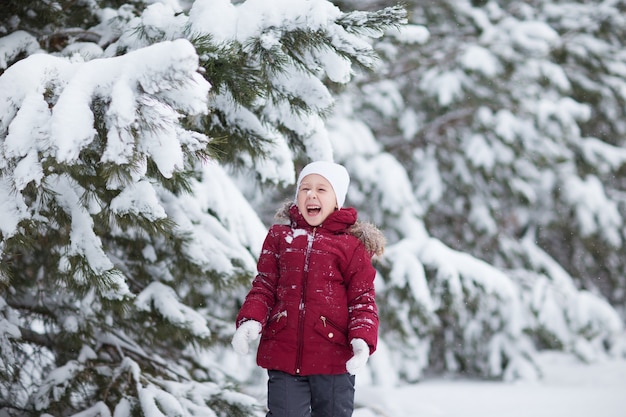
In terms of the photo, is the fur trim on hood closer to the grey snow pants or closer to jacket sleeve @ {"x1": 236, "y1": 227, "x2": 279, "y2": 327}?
jacket sleeve @ {"x1": 236, "y1": 227, "x2": 279, "y2": 327}

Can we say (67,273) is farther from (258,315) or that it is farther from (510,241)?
(510,241)

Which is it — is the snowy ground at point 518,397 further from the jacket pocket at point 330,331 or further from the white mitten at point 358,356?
the white mitten at point 358,356

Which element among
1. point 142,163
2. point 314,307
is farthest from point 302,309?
point 142,163

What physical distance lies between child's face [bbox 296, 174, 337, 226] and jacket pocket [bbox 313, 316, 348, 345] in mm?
429

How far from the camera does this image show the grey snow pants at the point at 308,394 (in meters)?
2.64

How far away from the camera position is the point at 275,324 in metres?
2.65

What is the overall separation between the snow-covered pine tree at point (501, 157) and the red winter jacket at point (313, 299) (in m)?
4.24

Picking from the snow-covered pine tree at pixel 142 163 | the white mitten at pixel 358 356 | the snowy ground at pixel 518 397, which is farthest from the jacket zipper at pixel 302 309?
the snowy ground at pixel 518 397

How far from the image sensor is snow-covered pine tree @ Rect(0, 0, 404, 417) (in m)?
1.89

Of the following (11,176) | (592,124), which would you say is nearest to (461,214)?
(592,124)

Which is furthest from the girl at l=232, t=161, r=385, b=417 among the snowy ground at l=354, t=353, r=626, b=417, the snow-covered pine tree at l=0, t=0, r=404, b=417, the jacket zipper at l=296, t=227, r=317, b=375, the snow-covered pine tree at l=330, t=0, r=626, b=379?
the snow-covered pine tree at l=330, t=0, r=626, b=379

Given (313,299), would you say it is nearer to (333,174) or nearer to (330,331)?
(330,331)

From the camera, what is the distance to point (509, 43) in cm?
789

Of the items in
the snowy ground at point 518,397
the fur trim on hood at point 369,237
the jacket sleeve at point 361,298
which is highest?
the fur trim on hood at point 369,237
